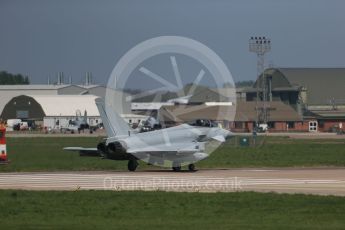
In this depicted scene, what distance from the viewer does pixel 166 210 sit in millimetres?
25922

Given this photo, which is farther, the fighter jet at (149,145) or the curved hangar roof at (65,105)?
the curved hangar roof at (65,105)

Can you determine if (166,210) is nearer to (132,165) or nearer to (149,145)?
(149,145)

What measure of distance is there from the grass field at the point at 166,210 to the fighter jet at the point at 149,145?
1512 centimetres

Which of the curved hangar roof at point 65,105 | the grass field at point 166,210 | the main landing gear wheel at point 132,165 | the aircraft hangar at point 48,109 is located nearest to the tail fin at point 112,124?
the main landing gear wheel at point 132,165

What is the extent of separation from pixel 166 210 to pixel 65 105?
145114 mm

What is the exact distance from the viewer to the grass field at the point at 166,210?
904 inches

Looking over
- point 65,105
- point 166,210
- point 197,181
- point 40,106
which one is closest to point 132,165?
point 197,181

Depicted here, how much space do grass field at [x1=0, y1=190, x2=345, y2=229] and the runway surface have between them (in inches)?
122

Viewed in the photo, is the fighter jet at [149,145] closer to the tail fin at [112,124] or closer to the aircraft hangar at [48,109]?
the tail fin at [112,124]

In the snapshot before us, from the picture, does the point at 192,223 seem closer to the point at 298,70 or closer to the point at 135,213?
the point at 135,213

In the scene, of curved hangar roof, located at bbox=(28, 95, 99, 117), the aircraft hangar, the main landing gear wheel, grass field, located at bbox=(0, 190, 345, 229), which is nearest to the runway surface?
the main landing gear wheel

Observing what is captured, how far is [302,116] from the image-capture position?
497 ft

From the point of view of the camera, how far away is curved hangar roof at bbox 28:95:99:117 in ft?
542

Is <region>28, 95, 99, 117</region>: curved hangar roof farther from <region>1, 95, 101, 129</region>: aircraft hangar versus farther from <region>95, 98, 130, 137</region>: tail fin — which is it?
<region>95, 98, 130, 137</region>: tail fin
